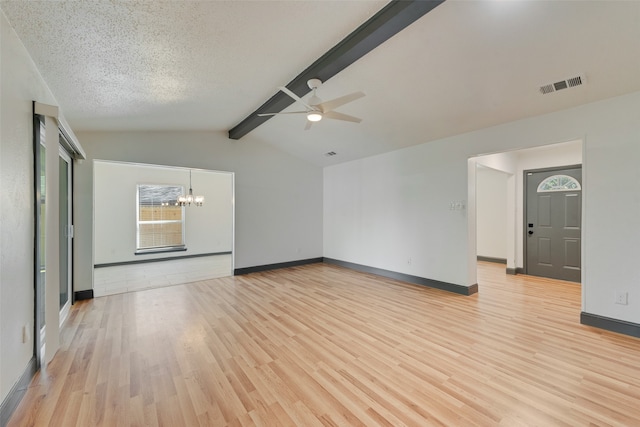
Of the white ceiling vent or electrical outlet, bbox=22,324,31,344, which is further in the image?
the white ceiling vent

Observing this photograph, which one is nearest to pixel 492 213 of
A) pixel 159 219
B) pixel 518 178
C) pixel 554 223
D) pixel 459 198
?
pixel 518 178

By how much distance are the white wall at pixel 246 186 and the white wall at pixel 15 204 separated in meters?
2.37

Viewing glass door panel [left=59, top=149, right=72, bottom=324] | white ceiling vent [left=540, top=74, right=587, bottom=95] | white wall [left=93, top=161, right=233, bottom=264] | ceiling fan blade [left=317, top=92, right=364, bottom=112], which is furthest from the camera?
white wall [left=93, top=161, right=233, bottom=264]

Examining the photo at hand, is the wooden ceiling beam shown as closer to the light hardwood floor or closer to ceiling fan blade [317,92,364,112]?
ceiling fan blade [317,92,364,112]

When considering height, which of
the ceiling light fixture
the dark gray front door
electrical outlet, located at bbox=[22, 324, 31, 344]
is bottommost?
electrical outlet, located at bbox=[22, 324, 31, 344]

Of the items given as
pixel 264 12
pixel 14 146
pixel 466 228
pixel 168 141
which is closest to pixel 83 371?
pixel 14 146

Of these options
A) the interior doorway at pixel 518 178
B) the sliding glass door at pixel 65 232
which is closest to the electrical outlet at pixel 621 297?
the interior doorway at pixel 518 178

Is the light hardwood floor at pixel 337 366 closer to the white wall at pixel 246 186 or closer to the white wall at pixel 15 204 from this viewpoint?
the white wall at pixel 15 204

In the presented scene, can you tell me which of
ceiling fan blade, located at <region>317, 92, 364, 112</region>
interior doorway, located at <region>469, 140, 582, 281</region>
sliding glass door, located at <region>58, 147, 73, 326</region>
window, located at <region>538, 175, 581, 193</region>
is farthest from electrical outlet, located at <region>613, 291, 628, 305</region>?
sliding glass door, located at <region>58, 147, 73, 326</region>

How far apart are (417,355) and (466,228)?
258cm

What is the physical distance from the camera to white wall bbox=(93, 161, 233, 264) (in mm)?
7078

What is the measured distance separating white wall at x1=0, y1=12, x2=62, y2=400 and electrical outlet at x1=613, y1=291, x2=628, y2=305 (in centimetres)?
561

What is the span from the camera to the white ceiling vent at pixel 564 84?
2.80m

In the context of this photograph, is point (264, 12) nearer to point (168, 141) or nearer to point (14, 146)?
point (14, 146)
